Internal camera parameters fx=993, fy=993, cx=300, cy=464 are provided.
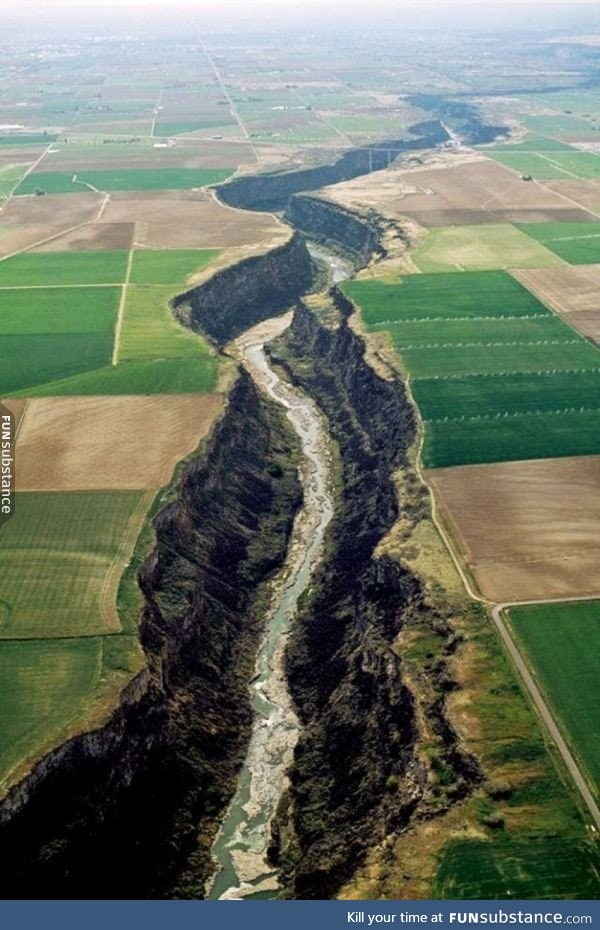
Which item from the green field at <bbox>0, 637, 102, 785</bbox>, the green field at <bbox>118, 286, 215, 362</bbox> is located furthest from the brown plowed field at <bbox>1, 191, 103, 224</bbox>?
the green field at <bbox>0, 637, 102, 785</bbox>

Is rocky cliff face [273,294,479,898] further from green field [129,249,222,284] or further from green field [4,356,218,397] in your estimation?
green field [129,249,222,284]

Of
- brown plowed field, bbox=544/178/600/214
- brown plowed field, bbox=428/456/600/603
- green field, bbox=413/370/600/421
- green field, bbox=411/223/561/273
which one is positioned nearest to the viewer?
brown plowed field, bbox=428/456/600/603

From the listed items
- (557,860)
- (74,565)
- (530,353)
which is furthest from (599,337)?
(557,860)

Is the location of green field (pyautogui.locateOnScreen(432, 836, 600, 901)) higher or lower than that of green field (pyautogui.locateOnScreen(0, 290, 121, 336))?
lower

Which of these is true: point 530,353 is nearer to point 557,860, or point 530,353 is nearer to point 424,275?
point 424,275

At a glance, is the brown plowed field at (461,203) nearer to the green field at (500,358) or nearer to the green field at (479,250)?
the green field at (479,250)
